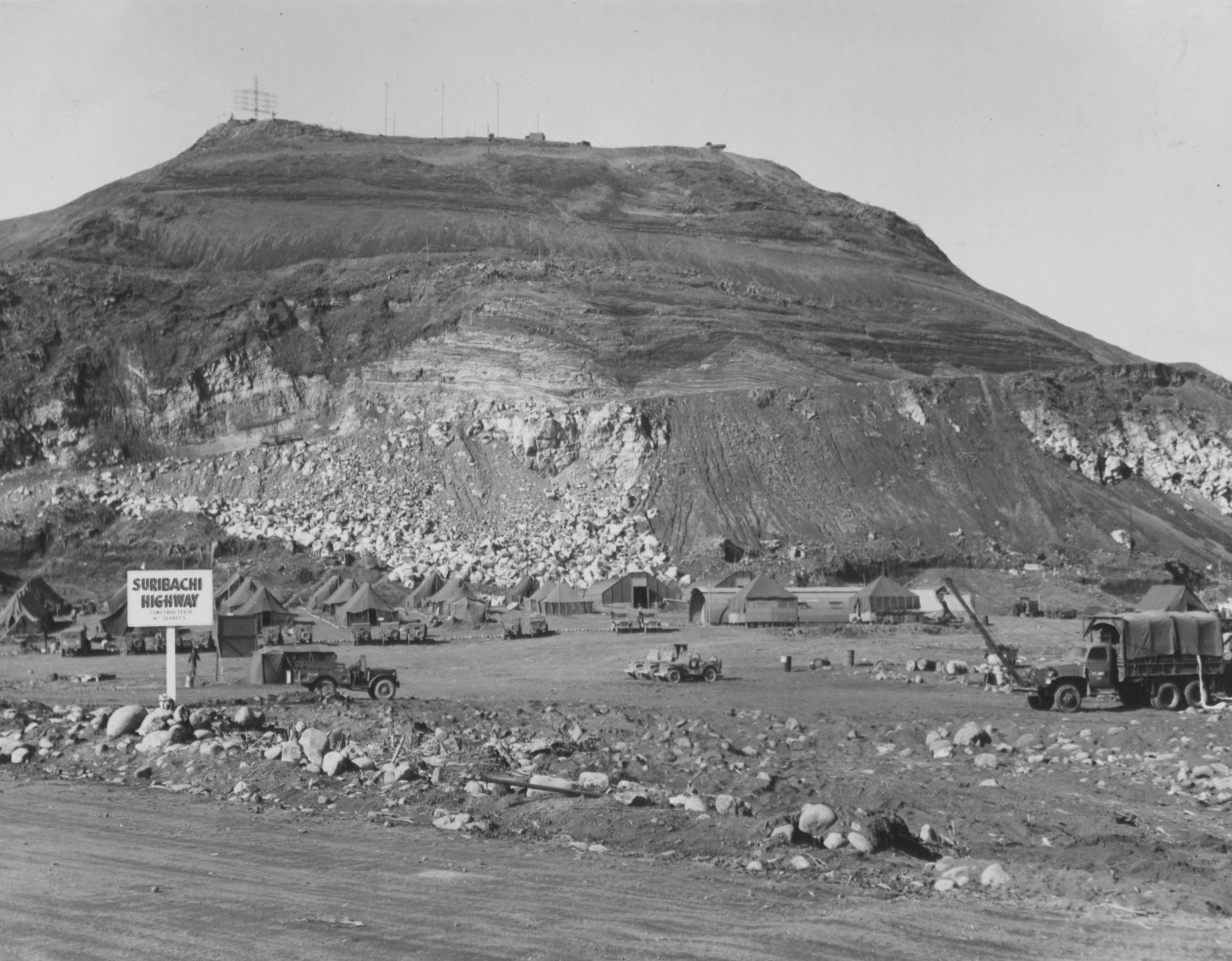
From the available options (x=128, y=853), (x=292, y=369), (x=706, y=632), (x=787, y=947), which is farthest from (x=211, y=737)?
(x=292, y=369)

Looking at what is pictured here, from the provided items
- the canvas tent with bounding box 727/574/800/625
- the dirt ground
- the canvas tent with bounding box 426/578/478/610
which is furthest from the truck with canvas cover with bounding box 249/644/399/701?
the canvas tent with bounding box 426/578/478/610

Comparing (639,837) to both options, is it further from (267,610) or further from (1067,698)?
(267,610)

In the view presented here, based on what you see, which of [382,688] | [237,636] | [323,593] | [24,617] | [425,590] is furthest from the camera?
[425,590]

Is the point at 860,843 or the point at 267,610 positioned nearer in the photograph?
the point at 860,843

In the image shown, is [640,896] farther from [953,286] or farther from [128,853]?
[953,286]

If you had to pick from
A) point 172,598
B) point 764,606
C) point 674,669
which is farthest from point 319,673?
point 764,606

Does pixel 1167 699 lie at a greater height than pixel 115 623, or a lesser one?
lesser
